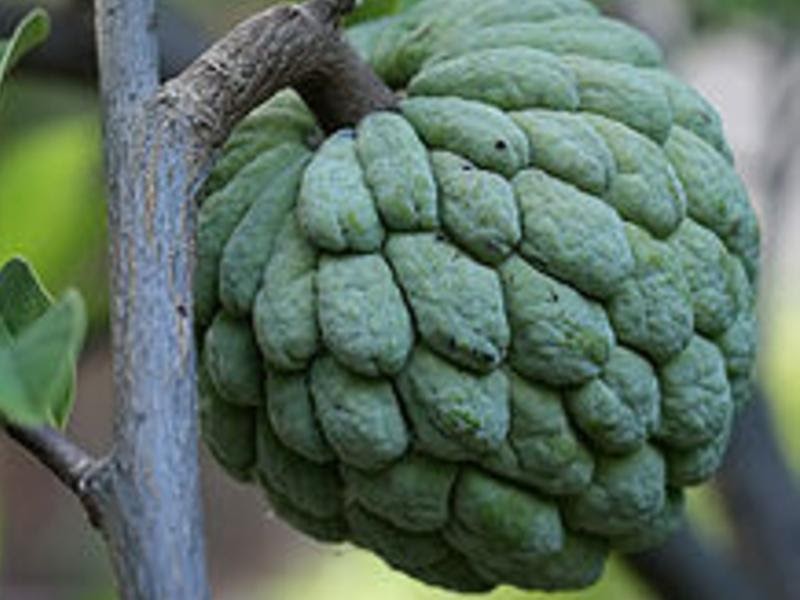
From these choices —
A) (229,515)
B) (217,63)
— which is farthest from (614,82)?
(229,515)

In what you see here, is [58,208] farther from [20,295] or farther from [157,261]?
[157,261]

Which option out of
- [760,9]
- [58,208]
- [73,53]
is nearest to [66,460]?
[73,53]

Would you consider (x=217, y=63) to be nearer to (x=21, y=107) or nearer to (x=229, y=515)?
(x=21, y=107)

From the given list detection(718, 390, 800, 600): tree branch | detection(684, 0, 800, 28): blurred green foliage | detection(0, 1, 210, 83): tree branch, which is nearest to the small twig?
detection(0, 1, 210, 83): tree branch

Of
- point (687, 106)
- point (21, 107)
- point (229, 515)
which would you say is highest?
point (687, 106)

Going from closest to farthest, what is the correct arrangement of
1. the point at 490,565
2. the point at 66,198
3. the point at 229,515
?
the point at 490,565 < the point at 66,198 < the point at 229,515

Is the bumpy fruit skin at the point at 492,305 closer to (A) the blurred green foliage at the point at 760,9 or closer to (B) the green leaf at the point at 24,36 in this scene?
(B) the green leaf at the point at 24,36

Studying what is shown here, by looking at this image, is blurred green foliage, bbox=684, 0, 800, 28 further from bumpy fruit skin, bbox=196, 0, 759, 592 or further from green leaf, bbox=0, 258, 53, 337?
green leaf, bbox=0, 258, 53, 337
